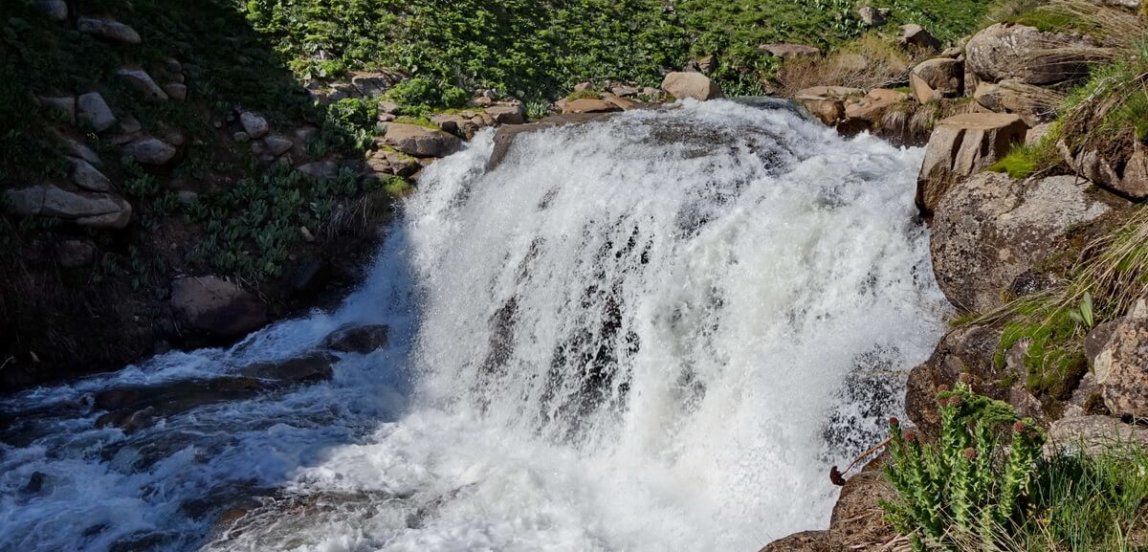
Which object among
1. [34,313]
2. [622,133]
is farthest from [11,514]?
[622,133]

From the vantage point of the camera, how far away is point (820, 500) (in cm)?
572

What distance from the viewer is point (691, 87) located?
12719mm

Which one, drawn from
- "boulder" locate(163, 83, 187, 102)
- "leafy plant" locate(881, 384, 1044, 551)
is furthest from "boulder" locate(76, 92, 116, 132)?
"leafy plant" locate(881, 384, 1044, 551)

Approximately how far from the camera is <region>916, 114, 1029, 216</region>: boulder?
6641 millimetres

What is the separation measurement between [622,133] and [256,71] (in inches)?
202

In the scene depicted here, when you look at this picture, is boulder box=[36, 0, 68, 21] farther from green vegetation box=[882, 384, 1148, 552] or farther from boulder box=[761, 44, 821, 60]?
boulder box=[761, 44, 821, 60]

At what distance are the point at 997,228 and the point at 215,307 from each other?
24.0ft

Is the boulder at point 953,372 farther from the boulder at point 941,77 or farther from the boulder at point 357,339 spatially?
the boulder at point 941,77

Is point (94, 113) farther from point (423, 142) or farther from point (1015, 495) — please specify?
point (1015, 495)

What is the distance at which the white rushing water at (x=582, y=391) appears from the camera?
604 centimetres

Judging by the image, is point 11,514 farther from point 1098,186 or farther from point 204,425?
point 1098,186

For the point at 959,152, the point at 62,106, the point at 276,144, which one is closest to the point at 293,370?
the point at 276,144

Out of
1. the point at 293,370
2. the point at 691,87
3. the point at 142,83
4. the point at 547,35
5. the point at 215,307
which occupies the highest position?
the point at 142,83

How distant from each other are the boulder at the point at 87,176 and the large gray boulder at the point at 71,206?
0.29 ft
